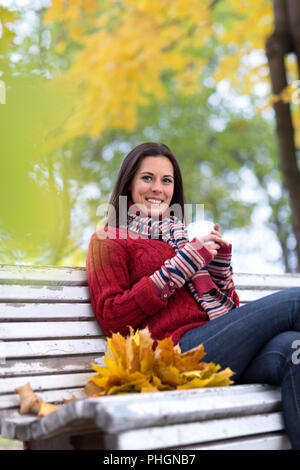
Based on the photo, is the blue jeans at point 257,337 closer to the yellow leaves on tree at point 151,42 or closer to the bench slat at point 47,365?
the bench slat at point 47,365

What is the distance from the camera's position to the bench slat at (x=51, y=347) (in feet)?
5.65

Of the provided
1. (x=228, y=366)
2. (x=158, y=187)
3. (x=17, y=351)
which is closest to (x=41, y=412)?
(x=17, y=351)

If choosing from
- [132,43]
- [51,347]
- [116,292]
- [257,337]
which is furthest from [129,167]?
[132,43]

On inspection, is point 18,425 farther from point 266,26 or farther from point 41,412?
point 266,26

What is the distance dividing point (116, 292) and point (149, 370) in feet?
1.40

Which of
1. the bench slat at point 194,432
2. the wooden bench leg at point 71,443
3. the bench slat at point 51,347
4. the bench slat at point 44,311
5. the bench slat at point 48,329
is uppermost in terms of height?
the bench slat at point 44,311

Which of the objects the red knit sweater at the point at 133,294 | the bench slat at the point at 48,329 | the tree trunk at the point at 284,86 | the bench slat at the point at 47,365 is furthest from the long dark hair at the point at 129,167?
the tree trunk at the point at 284,86

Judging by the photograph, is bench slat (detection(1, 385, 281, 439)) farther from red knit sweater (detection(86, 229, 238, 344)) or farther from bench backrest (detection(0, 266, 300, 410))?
red knit sweater (detection(86, 229, 238, 344))

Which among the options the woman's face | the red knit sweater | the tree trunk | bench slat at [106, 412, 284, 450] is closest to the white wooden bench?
bench slat at [106, 412, 284, 450]

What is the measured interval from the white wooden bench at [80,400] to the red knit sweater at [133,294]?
12 centimetres

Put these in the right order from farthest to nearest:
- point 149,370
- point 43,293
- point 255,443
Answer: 1. point 43,293
2. point 149,370
3. point 255,443

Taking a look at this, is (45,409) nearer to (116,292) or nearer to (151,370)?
(151,370)

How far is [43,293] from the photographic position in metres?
1.91

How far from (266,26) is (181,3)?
3.04 ft
